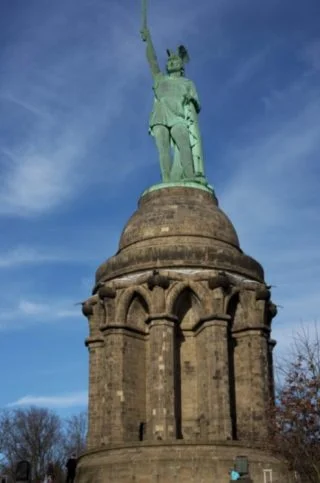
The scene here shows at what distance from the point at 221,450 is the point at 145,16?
68.4 ft

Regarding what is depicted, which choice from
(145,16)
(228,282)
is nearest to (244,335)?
(228,282)

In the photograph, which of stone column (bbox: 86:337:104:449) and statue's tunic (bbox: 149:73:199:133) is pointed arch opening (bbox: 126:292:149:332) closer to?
stone column (bbox: 86:337:104:449)

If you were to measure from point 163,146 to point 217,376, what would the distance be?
10.9m

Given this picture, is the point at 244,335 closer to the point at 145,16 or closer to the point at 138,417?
the point at 138,417

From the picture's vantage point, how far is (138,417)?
88.0ft

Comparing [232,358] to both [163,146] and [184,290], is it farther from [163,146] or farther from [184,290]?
[163,146]

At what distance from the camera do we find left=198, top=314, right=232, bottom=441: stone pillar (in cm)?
2545

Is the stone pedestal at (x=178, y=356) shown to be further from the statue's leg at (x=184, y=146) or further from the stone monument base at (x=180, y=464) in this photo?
the statue's leg at (x=184, y=146)

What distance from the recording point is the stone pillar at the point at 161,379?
83.3 ft

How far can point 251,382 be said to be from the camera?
1077 inches

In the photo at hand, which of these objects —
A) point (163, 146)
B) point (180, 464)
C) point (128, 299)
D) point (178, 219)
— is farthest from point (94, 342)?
point (163, 146)

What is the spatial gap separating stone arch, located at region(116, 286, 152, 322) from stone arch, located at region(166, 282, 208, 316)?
816mm

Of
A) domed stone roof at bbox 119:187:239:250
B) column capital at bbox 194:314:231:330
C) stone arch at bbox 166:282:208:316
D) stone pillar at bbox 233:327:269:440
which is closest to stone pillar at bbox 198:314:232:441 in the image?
column capital at bbox 194:314:231:330

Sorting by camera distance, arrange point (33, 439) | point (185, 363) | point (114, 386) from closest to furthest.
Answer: point (114, 386), point (185, 363), point (33, 439)
